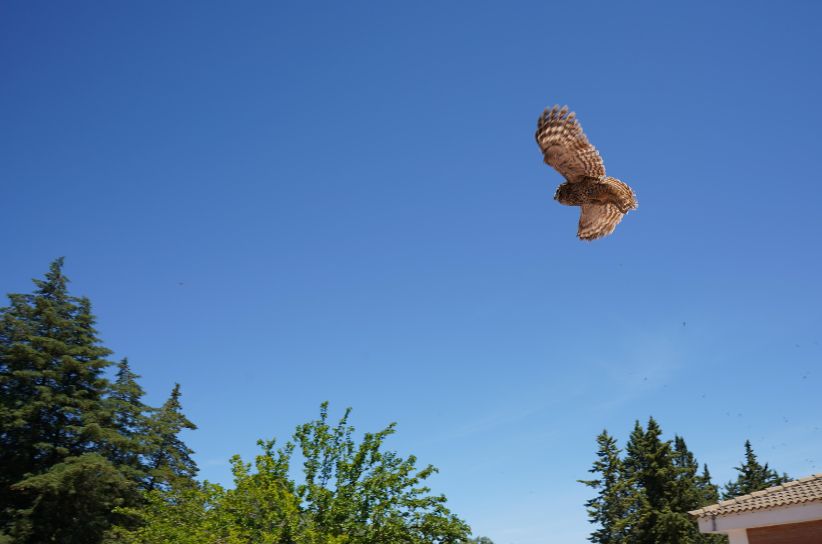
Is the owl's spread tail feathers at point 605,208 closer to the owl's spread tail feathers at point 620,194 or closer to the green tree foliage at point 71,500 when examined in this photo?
the owl's spread tail feathers at point 620,194

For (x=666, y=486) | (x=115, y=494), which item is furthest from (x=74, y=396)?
(x=666, y=486)

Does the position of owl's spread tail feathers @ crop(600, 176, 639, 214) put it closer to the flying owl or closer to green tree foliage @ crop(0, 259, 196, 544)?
the flying owl

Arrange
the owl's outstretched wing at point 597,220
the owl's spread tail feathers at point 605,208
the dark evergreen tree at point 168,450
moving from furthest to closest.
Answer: the dark evergreen tree at point 168,450
the owl's outstretched wing at point 597,220
the owl's spread tail feathers at point 605,208

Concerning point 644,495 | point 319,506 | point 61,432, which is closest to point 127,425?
point 61,432

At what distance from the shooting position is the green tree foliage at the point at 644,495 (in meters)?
32.8

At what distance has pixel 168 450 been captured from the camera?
34406mm

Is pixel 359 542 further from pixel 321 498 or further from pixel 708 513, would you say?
pixel 708 513

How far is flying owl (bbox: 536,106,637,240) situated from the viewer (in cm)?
793

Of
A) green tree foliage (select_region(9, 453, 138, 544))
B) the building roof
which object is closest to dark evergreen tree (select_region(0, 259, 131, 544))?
green tree foliage (select_region(9, 453, 138, 544))

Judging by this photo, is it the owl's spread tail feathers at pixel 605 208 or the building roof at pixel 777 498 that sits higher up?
the owl's spread tail feathers at pixel 605 208

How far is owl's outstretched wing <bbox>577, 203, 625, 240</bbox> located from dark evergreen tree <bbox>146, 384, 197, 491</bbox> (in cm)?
2773

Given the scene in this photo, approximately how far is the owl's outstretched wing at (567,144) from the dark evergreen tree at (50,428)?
2684 cm

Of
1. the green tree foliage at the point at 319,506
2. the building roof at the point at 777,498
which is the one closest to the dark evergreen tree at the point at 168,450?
the green tree foliage at the point at 319,506

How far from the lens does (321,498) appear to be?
1530 centimetres
